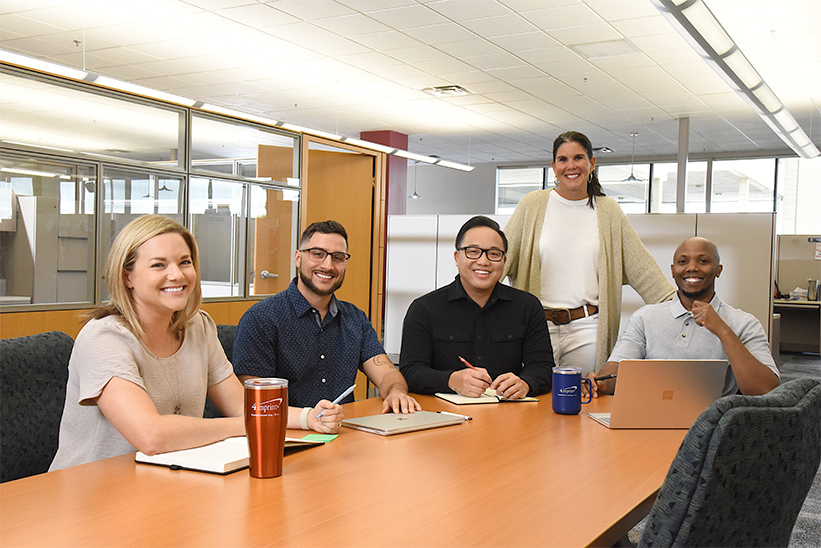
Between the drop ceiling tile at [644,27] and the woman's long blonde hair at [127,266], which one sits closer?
the woman's long blonde hair at [127,266]

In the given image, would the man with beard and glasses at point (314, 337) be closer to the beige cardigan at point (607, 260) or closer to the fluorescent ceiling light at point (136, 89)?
the beige cardigan at point (607, 260)

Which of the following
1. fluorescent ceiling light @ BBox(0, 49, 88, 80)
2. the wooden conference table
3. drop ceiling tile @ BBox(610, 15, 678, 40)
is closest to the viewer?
the wooden conference table

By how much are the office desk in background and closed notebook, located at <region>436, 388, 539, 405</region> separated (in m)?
8.60

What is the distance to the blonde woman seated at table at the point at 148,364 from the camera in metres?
1.38

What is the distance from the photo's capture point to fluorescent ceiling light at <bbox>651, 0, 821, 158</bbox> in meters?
3.51

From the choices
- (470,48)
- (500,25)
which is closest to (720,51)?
(500,25)

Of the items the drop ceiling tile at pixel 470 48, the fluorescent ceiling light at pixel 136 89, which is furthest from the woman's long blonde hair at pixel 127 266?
the drop ceiling tile at pixel 470 48

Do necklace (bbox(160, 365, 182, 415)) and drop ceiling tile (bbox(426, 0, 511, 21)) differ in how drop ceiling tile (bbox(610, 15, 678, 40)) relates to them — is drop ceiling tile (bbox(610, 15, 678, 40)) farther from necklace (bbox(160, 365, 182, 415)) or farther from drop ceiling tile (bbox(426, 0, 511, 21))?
necklace (bbox(160, 365, 182, 415))

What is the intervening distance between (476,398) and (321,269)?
2.06ft

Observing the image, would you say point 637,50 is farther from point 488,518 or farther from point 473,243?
point 488,518

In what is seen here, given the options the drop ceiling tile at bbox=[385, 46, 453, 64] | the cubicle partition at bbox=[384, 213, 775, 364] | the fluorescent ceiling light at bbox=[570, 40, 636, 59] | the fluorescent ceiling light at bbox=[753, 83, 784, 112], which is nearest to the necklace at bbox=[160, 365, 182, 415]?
the cubicle partition at bbox=[384, 213, 775, 364]

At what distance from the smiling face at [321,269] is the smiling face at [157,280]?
0.63 metres

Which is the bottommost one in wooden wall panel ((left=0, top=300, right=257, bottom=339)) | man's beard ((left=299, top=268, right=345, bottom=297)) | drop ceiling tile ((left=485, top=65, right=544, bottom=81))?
wooden wall panel ((left=0, top=300, right=257, bottom=339))

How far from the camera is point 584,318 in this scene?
260 cm
